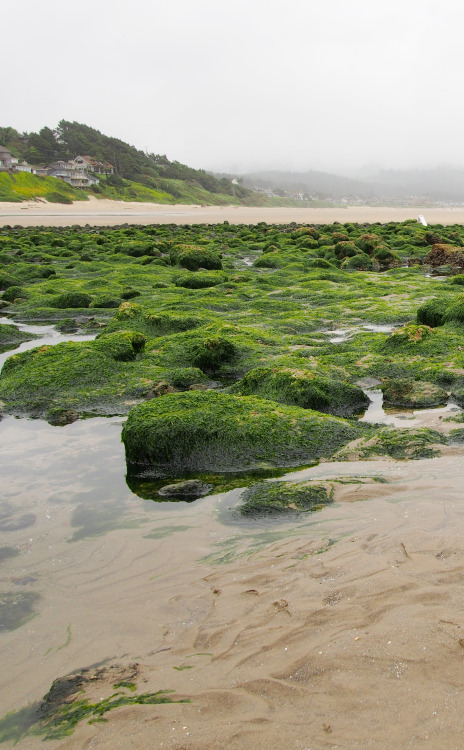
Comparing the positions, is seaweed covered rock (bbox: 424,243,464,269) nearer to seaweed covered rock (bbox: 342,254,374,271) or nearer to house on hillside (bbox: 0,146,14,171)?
seaweed covered rock (bbox: 342,254,374,271)

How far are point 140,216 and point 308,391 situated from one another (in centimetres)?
5489

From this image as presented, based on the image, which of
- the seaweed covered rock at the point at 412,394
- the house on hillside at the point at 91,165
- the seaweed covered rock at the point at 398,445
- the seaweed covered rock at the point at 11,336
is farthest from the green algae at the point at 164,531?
the house on hillside at the point at 91,165

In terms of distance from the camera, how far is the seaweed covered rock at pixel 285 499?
4430mm

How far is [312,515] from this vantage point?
14.2 feet

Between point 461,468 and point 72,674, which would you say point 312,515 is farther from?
point 72,674

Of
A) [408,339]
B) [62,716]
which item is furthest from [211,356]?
[62,716]

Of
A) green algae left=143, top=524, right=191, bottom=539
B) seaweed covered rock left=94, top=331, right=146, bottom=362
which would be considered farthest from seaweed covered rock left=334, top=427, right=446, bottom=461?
seaweed covered rock left=94, top=331, right=146, bottom=362

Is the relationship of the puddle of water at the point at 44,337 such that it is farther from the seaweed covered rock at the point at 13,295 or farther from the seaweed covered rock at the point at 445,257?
the seaweed covered rock at the point at 445,257

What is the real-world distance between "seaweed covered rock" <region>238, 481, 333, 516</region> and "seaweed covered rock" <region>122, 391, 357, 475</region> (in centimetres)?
63

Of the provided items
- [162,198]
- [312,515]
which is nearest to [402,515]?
[312,515]

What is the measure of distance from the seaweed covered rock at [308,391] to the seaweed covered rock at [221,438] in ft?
2.29

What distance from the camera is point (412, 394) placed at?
6.91m

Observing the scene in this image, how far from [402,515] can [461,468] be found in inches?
42.2

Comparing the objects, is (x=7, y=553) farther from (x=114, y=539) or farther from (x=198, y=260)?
(x=198, y=260)
